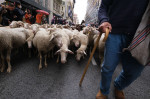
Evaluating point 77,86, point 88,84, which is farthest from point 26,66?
point 88,84

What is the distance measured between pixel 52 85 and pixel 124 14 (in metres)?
1.99

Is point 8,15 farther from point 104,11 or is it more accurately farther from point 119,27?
point 119,27

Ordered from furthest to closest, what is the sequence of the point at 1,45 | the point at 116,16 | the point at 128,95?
the point at 1,45, the point at 128,95, the point at 116,16

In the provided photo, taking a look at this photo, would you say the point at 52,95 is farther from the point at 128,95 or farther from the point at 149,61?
the point at 149,61

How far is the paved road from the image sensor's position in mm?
1843

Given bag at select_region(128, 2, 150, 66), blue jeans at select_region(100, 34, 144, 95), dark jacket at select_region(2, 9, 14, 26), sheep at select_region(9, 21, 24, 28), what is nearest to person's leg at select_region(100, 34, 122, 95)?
blue jeans at select_region(100, 34, 144, 95)

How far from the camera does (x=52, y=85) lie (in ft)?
7.03

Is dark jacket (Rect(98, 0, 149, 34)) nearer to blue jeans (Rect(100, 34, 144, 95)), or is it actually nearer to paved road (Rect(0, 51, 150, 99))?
blue jeans (Rect(100, 34, 144, 95))

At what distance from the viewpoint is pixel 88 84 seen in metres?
2.25

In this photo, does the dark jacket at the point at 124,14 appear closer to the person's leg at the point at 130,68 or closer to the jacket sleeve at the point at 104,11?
the jacket sleeve at the point at 104,11

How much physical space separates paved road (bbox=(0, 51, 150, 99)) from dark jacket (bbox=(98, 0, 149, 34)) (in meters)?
1.41

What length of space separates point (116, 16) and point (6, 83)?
2.57 meters

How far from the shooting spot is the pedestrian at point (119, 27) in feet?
4.01

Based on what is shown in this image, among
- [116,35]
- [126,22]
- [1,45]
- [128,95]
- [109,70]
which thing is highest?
[126,22]
